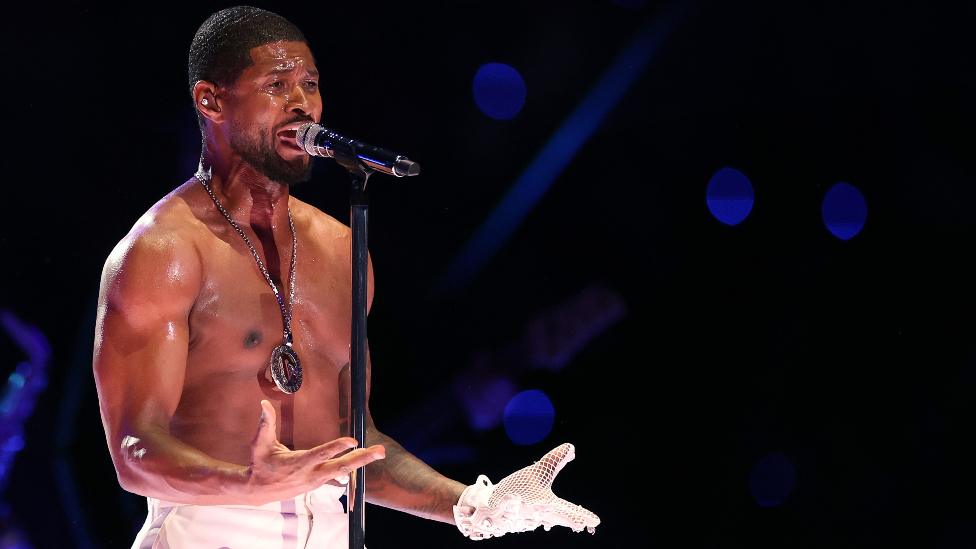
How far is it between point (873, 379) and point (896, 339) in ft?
0.43

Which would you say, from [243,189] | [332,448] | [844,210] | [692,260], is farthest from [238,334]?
[844,210]

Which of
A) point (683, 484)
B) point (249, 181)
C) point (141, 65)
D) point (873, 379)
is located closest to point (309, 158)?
point (249, 181)

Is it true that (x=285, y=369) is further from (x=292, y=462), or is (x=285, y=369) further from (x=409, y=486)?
(x=292, y=462)

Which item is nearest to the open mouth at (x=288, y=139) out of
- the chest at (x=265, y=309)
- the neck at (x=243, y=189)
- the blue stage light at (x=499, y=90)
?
the neck at (x=243, y=189)

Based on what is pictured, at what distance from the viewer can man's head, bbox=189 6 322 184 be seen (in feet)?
6.48

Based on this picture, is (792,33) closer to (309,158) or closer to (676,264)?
(676,264)

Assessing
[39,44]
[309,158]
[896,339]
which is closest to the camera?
[309,158]

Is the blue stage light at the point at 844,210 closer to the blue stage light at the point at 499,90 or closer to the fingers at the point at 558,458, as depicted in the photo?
the blue stage light at the point at 499,90

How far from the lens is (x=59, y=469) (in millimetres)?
2900

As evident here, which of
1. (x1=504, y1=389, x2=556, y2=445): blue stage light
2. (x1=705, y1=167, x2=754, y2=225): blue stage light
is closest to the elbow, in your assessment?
(x1=504, y1=389, x2=556, y2=445): blue stage light

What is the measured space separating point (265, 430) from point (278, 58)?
787 millimetres

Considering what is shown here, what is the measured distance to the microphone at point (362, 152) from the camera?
1.49 m

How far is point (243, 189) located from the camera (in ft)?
6.75

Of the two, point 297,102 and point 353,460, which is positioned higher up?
point 297,102
